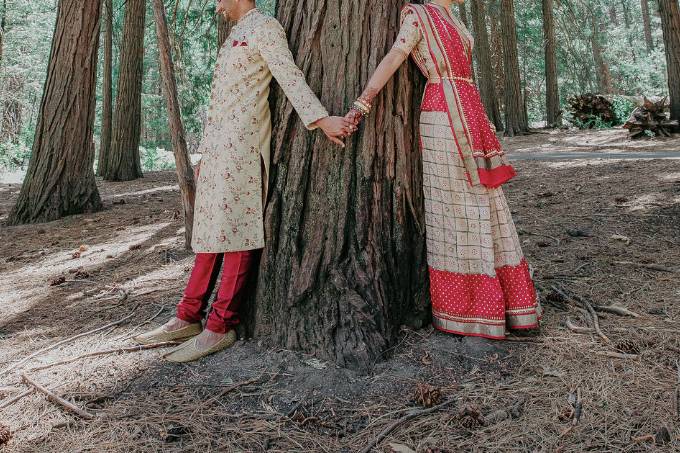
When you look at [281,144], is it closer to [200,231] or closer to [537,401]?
[200,231]

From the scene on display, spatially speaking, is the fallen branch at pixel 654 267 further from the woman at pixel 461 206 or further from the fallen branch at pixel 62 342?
the fallen branch at pixel 62 342

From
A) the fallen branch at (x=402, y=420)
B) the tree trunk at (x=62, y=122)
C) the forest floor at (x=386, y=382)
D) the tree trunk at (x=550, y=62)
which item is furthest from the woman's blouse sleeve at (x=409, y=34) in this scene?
the tree trunk at (x=550, y=62)

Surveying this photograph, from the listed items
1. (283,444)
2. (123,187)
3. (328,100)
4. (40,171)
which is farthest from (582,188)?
(123,187)

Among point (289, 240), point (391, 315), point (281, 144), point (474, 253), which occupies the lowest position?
point (391, 315)

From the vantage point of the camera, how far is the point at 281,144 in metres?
2.59

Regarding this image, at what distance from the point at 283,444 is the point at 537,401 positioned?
0.98 meters

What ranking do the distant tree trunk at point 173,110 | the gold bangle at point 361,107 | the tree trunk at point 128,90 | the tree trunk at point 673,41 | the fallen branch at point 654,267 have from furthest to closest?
the tree trunk at point 673,41 < the tree trunk at point 128,90 < the distant tree trunk at point 173,110 < the fallen branch at point 654,267 < the gold bangle at point 361,107

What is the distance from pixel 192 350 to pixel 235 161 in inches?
35.9

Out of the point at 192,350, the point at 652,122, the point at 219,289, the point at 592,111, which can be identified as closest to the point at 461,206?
the point at 219,289

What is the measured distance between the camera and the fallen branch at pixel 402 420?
1.90 m

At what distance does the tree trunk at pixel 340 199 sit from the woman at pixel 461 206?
0.12 metres

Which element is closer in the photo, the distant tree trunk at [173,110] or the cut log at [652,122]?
the distant tree trunk at [173,110]

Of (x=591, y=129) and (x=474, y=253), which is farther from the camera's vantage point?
(x=591, y=129)

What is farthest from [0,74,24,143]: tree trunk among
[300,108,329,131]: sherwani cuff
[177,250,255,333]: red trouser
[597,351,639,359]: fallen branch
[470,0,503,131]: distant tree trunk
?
[597,351,639,359]: fallen branch
